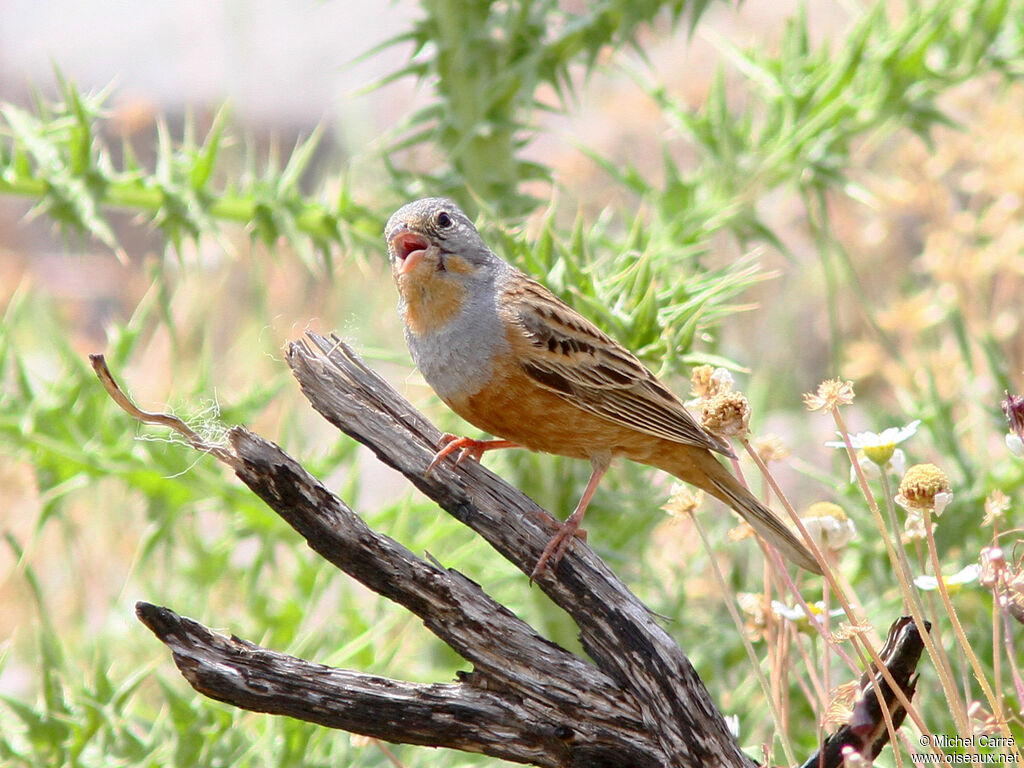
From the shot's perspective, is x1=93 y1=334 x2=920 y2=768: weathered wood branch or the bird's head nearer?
x1=93 y1=334 x2=920 y2=768: weathered wood branch

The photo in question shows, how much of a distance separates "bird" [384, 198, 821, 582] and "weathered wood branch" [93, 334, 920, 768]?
1.44 ft

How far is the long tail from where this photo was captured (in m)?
2.88

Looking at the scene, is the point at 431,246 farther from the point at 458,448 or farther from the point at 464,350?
the point at 458,448

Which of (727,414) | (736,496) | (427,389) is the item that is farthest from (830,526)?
(427,389)

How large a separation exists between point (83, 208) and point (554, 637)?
7.47 ft

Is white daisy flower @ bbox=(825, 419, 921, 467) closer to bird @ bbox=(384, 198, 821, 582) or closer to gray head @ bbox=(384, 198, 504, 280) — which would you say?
bird @ bbox=(384, 198, 821, 582)

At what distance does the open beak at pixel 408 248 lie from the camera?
9.95ft

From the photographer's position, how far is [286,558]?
7898 mm

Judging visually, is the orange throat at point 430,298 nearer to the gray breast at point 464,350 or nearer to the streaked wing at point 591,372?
the gray breast at point 464,350

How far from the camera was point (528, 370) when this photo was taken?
299 centimetres

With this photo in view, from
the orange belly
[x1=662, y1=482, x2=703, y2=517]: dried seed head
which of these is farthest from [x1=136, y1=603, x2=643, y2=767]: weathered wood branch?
the orange belly

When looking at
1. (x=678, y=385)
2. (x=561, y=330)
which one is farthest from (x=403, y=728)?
(x=678, y=385)

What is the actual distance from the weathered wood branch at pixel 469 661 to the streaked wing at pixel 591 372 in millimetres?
568

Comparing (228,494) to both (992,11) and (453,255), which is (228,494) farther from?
(992,11)
